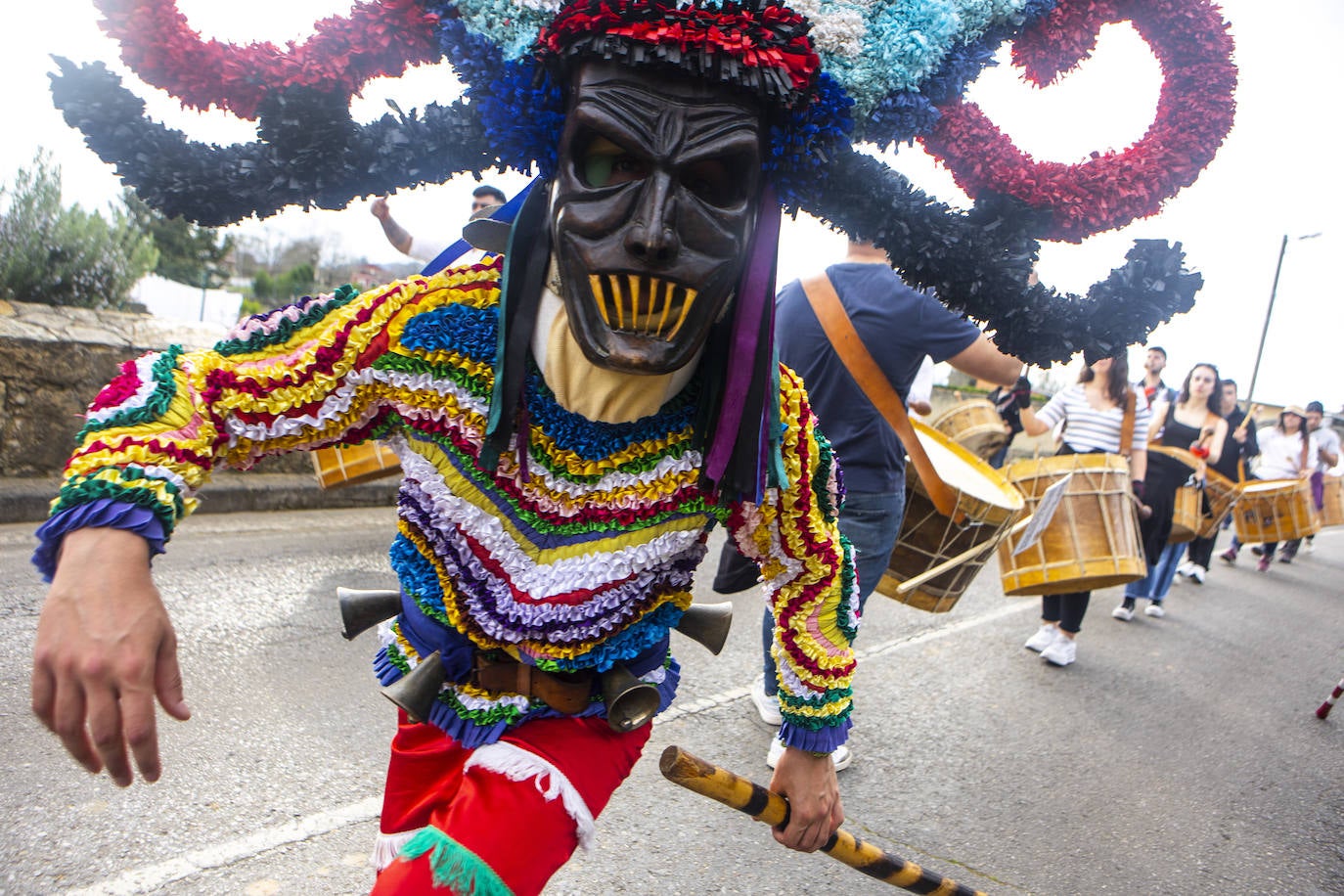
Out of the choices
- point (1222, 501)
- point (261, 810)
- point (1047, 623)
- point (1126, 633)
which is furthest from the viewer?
point (1222, 501)

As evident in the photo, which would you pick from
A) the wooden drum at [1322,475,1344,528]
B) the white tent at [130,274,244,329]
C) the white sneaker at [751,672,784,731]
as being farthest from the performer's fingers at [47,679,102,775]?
the white tent at [130,274,244,329]

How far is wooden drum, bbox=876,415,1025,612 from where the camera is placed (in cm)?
332

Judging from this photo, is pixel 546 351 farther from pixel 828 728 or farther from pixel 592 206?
pixel 828 728

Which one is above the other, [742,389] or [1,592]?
[742,389]

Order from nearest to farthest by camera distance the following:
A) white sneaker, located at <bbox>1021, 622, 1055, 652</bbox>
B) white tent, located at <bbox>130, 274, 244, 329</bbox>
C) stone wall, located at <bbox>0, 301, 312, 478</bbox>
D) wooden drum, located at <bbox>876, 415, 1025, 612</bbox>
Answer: wooden drum, located at <bbox>876, 415, 1025, 612</bbox>
white sneaker, located at <bbox>1021, 622, 1055, 652</bbox>
stone wall, located at <bbox>0, 301, 312, 478</bbox>
white tent, located at <bbox>130, 274, 244, 329</bbox>

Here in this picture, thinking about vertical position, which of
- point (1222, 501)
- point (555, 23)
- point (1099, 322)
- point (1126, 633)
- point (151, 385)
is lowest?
point (1126, 633)

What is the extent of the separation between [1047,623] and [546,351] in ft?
16.2

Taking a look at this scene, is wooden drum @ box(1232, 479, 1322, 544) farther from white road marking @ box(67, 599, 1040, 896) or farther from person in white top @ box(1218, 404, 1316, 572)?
white road marking @ box(67, 599, 1040, 896)

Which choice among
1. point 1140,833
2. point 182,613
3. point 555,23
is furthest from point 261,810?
point 1140,833

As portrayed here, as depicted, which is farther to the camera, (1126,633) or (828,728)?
(1126,633)

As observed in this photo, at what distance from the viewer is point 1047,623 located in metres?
5.64

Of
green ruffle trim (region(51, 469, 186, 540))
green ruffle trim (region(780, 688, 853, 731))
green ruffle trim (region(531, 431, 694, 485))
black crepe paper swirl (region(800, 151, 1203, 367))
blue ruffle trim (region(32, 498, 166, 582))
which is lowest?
green ruffle trim (region(780, 688, 853, 731))

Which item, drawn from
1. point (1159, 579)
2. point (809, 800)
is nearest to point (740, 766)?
point (809, 800)

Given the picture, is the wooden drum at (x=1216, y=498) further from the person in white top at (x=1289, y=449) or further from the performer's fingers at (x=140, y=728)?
the performer's fingers at (x=140, y=728)
